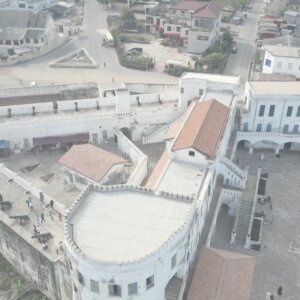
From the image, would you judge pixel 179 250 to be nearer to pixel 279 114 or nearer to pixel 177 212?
pixel 177 212

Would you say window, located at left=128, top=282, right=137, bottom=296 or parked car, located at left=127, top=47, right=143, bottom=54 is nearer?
window, located at left=128, top=282, right=137, bottom=296

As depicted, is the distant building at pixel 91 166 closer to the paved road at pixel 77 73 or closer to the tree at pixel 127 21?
the paved road at pixel 77 73

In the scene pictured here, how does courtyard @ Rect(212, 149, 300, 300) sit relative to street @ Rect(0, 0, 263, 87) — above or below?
below

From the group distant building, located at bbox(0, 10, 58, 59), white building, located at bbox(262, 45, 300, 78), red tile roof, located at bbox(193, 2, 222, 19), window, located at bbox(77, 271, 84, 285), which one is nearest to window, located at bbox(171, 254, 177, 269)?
window, located at bbox(77, 271, 84, 285)

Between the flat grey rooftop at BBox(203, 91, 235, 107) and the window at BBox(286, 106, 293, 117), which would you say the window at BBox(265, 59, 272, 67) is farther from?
the flat grey rooftop at BBox(203, 91, 235, 107)

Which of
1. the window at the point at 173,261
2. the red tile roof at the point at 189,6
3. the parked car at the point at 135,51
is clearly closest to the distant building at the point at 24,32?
the parked car at the point at 135,51

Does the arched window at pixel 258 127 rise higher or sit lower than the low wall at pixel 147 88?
lower

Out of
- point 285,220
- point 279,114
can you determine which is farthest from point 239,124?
point 285,220
